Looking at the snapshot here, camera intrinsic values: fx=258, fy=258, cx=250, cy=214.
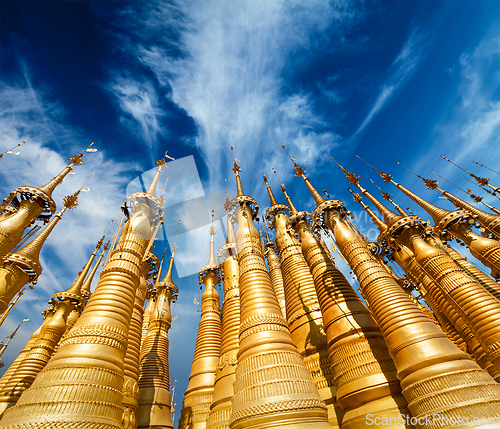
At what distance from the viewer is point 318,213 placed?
43.8 ft

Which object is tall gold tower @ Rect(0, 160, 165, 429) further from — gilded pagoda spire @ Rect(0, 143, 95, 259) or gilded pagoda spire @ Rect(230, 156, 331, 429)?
gilded pagoda spire @ Rect(0, 143, 95, 259)

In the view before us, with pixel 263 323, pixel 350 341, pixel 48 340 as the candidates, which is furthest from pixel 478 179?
pixel 48 340

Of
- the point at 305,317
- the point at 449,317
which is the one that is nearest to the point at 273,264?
the point at 305,317

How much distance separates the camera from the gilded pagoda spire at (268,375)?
559 cm

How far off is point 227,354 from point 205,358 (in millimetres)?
4164

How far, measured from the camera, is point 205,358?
14852 mm

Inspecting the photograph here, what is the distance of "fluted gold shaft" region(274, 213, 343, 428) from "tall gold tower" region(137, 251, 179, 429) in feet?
23.1

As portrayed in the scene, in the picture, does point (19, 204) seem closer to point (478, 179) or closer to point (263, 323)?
point (263, 323)

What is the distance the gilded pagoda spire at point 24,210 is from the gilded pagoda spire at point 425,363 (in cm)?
1402

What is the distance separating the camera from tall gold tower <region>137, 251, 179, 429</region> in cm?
1198

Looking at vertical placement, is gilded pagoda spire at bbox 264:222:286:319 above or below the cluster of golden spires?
above

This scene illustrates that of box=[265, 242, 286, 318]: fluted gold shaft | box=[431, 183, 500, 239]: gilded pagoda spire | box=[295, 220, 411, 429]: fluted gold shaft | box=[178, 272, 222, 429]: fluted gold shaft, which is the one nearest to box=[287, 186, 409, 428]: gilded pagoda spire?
box=[295, 220, 411, 429]: fluted gold shaft

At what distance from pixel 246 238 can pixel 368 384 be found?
644 cm

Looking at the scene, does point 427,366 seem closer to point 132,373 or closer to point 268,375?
point 268,375
